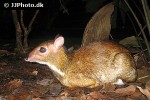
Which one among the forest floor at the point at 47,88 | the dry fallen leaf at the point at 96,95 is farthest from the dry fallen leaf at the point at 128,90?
the dry fallen leaf at the point at 96,95

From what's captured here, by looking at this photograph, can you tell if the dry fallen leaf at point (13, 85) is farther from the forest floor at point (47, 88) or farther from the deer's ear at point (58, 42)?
the deer's ear at point (58, 42)

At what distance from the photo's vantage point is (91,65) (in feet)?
12.0

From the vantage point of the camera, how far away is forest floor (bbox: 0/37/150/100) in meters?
3.32

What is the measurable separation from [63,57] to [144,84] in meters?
0.92

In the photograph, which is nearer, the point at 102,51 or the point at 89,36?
the point at 102,51

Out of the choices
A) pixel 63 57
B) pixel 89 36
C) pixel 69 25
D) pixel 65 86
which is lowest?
pixel 65 86

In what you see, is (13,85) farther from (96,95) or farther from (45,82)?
(96,95)

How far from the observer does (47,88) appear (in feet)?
12.0

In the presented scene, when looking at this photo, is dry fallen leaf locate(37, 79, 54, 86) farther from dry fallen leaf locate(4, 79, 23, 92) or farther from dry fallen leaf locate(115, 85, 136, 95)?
dry fallen leaf locate(115, 85, 136, 95)

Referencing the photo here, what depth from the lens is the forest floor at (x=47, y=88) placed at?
3318mm

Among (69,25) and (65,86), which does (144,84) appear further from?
(69,25)

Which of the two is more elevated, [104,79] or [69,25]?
[69,25]

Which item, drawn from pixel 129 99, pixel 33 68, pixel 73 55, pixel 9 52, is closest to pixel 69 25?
pixel 9 52

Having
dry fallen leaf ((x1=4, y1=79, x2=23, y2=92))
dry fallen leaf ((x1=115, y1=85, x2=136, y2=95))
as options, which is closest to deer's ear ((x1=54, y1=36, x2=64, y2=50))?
dry fallen leaf ((x1=4, y1=79, x2=23, y2=92))
